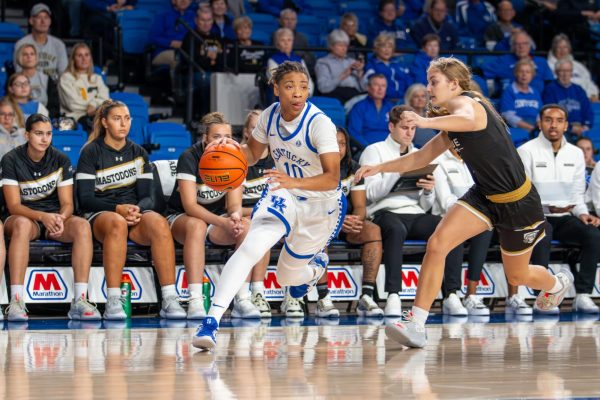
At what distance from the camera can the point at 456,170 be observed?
968cm

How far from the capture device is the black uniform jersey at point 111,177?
28.1 feet

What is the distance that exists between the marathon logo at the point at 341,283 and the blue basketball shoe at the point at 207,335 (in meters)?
3.40

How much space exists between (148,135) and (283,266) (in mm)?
4135

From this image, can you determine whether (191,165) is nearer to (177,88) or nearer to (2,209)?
(2,209)

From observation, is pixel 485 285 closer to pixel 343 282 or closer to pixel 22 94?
pixel 343 282

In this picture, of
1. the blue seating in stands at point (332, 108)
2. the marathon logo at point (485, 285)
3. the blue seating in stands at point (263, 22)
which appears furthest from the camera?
the blue seating in stands at point (263, 22)

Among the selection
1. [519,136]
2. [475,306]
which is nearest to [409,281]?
[475,306]

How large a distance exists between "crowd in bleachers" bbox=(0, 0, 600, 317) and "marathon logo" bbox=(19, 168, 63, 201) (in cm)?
87

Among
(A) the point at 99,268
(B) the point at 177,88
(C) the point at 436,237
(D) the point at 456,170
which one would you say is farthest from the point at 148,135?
(C) the point at 436,237

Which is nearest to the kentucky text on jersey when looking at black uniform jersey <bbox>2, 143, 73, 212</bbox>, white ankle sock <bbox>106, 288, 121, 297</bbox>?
white ankle sock <bbox>106, 288, 121, 297</bbox>

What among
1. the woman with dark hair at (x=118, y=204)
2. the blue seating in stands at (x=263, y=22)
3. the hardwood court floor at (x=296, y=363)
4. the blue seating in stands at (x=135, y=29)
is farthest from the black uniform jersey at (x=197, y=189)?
the blue seating in stands at (x=263, y=22)

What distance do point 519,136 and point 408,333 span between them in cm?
596

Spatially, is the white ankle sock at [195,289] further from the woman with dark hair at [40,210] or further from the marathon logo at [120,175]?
the marathon logo at [120,175]

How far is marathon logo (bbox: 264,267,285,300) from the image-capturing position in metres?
9.27
